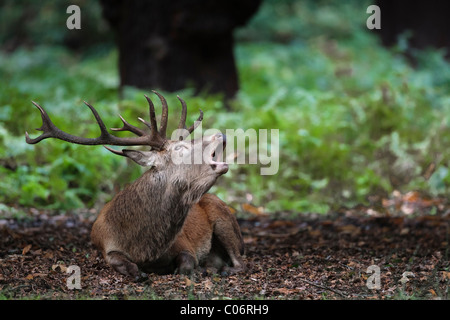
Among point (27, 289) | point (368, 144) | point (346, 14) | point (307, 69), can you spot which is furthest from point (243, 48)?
point (27, 289)

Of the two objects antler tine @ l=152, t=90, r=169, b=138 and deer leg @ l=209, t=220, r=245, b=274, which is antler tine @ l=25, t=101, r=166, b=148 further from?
deer leg @ l=209, t=220, r=245, b=274

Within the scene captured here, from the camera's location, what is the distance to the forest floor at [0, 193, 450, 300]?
5.00 m

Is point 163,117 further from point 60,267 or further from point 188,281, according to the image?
point 60,267

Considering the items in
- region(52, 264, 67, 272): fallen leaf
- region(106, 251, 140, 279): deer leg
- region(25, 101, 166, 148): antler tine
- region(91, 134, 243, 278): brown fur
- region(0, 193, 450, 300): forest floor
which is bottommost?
region(0, 193, 450, 300): forest floor

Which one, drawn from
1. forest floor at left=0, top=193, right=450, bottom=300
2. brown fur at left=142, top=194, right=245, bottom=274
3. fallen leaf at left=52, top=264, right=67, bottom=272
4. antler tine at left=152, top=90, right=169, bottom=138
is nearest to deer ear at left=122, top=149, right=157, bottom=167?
antler tine at left=152, top=90, right=169, bottom=138

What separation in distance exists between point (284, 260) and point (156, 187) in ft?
4.70

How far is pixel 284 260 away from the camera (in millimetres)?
6277

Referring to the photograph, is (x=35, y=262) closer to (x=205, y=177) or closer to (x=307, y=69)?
(x=205, y=177)

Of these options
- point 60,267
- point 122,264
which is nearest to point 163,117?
point 122,264

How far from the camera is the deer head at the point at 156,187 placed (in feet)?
18.3

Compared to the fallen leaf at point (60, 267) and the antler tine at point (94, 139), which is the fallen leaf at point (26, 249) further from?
the antler tine at point (94, 139)

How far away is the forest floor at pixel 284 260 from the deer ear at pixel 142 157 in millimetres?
927

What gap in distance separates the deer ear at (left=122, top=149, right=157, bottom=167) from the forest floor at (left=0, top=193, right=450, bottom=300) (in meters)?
0.93
